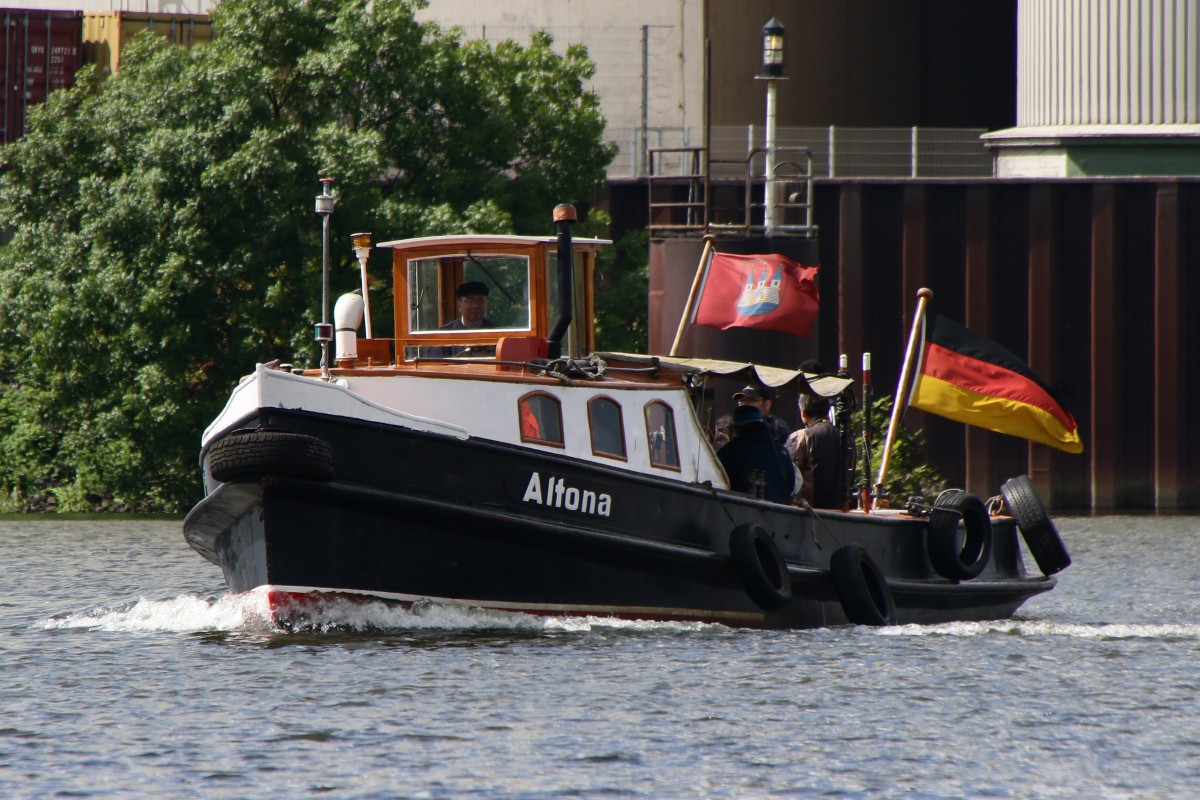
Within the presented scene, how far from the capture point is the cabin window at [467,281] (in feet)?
51.1

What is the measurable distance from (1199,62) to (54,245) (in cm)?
1886

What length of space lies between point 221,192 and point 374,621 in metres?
14.4

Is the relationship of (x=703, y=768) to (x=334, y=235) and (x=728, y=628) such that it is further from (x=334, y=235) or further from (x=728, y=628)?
(x=334, y=235)

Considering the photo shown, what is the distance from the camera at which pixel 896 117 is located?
3925 cm

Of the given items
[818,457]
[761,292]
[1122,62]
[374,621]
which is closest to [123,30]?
[1122,62]

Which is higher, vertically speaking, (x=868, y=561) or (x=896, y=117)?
(x=896, y=117)

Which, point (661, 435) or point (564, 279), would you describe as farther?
point (661, 435)

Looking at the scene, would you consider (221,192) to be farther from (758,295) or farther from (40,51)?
(758,295)

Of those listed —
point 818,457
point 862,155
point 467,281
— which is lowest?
point 818,457

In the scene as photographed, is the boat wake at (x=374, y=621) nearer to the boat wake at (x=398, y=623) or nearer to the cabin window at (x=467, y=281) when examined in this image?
the boat wake at (x=398, y=623)

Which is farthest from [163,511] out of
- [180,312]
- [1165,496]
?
[1165,496]

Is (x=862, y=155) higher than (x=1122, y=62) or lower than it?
lower

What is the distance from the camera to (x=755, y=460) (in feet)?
53.1

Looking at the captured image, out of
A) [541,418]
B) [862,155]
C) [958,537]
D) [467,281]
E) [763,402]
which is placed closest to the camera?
[541,418]
